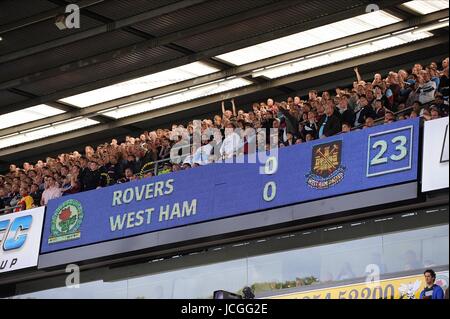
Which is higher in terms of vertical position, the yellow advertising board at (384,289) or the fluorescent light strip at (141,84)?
the fluorescent light strip at (141,84)

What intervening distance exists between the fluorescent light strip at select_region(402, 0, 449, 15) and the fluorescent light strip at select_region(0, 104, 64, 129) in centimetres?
1031

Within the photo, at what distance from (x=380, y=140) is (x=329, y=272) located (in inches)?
105

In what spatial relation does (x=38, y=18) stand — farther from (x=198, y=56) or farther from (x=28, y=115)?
(x=28, y=115)

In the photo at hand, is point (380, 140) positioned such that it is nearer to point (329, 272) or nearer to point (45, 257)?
point (329, 272)

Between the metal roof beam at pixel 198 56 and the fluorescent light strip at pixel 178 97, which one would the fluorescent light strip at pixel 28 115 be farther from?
the fluorescent light strip at pixel 178 97

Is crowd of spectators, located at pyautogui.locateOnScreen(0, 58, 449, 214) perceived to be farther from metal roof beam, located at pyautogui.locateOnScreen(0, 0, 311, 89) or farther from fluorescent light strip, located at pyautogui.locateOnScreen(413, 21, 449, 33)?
metal roof beam, located at pyautogui.locateOnScreen(0, 0, 311, 89)

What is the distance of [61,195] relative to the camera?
24250 mm

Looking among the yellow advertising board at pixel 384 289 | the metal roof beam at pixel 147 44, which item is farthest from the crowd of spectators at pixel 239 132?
the yellow advertising board at pixel 384 289

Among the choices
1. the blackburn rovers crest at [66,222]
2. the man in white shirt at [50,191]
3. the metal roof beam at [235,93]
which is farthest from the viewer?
the man in white shirt at [50,191]

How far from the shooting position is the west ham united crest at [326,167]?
65.1 ft

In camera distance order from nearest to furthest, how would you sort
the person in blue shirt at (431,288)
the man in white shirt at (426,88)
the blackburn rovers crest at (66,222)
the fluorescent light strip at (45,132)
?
the person in blue shirt at (431,288) → the man in white shirt at (426,88) → the blackburn rovers crest at (66,222) → the fluorescent light strip at (45,132)

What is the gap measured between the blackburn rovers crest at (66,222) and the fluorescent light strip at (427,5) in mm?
8353

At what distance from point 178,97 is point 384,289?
32.1ft

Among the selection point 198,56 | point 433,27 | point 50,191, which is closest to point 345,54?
point 433,27
